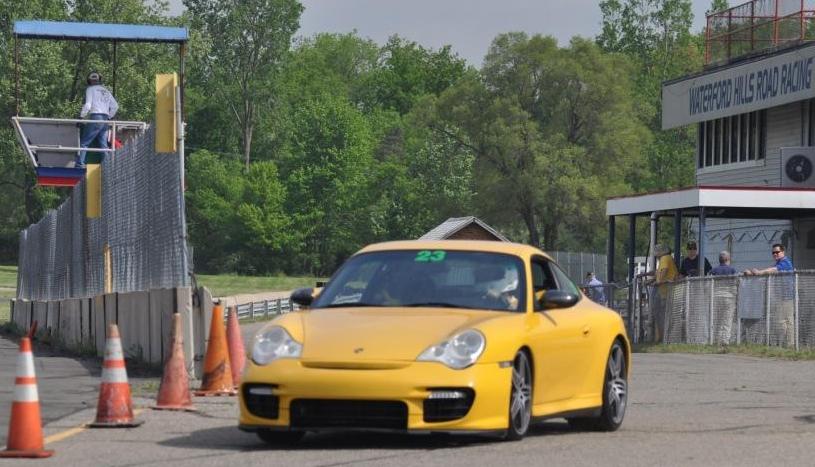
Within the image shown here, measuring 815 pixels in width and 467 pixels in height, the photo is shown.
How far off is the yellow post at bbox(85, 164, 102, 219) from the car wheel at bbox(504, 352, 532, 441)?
521 inches

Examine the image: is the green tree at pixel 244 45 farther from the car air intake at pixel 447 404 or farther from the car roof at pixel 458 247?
the car air intake at pixel 447 404

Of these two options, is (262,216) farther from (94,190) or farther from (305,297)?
(305,297)

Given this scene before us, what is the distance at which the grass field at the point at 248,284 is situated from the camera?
284 feet

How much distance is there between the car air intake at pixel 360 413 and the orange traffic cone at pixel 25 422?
4.96 ft

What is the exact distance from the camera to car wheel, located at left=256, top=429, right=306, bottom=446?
10.3 meters

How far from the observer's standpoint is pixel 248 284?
90.5 m

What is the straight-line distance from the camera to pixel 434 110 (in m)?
81.8

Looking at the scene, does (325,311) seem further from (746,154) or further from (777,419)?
(746,154)

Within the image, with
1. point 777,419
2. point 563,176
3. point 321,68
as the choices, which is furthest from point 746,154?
point 321,68

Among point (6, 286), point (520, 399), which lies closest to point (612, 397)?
point (520, 399)

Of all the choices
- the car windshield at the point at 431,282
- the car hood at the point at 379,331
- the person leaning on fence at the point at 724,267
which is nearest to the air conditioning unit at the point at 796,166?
the person leaning on fence at the point at 724,267

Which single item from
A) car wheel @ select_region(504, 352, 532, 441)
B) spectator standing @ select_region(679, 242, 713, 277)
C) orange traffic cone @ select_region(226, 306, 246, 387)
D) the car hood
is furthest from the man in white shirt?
car wheel @ select_region(504, 352, 532, 441)

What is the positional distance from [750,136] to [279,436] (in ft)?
101

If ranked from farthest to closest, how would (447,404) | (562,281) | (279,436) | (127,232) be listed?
(127,232) < (562,281) < (279,436) < (447,404)
